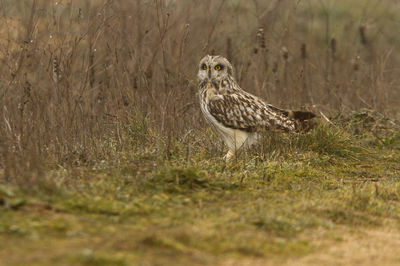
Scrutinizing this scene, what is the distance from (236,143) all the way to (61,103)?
194 centimetres

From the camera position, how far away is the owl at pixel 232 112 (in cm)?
654

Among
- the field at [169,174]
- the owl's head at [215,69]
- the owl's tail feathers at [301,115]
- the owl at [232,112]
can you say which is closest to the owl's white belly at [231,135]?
the owl at [232,112]

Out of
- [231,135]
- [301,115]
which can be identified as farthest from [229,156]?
[301,115]

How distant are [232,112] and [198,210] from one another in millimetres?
2383

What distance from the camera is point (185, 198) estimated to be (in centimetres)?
463

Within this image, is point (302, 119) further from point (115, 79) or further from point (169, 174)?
point (169, 174)

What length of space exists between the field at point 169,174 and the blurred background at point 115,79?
0.11ft

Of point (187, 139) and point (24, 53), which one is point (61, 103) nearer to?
point (24, 53)

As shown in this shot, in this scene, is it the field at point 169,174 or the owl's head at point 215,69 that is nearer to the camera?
the field at point 169,174

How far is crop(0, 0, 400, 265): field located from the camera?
3502 mm

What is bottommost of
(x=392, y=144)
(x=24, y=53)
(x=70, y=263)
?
(x=392, y=144)

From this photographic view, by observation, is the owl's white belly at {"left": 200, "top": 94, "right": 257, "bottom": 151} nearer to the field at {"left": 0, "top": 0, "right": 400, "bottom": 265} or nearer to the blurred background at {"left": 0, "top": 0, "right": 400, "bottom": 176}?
the field at {"left": 0, "top": 0, "right": 400, "bottom": 265}

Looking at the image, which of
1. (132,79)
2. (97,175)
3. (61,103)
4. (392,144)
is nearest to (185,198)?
(97,175)

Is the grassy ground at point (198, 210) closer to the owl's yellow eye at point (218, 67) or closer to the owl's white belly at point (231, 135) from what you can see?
the owl's white belly at point (231, 135)
